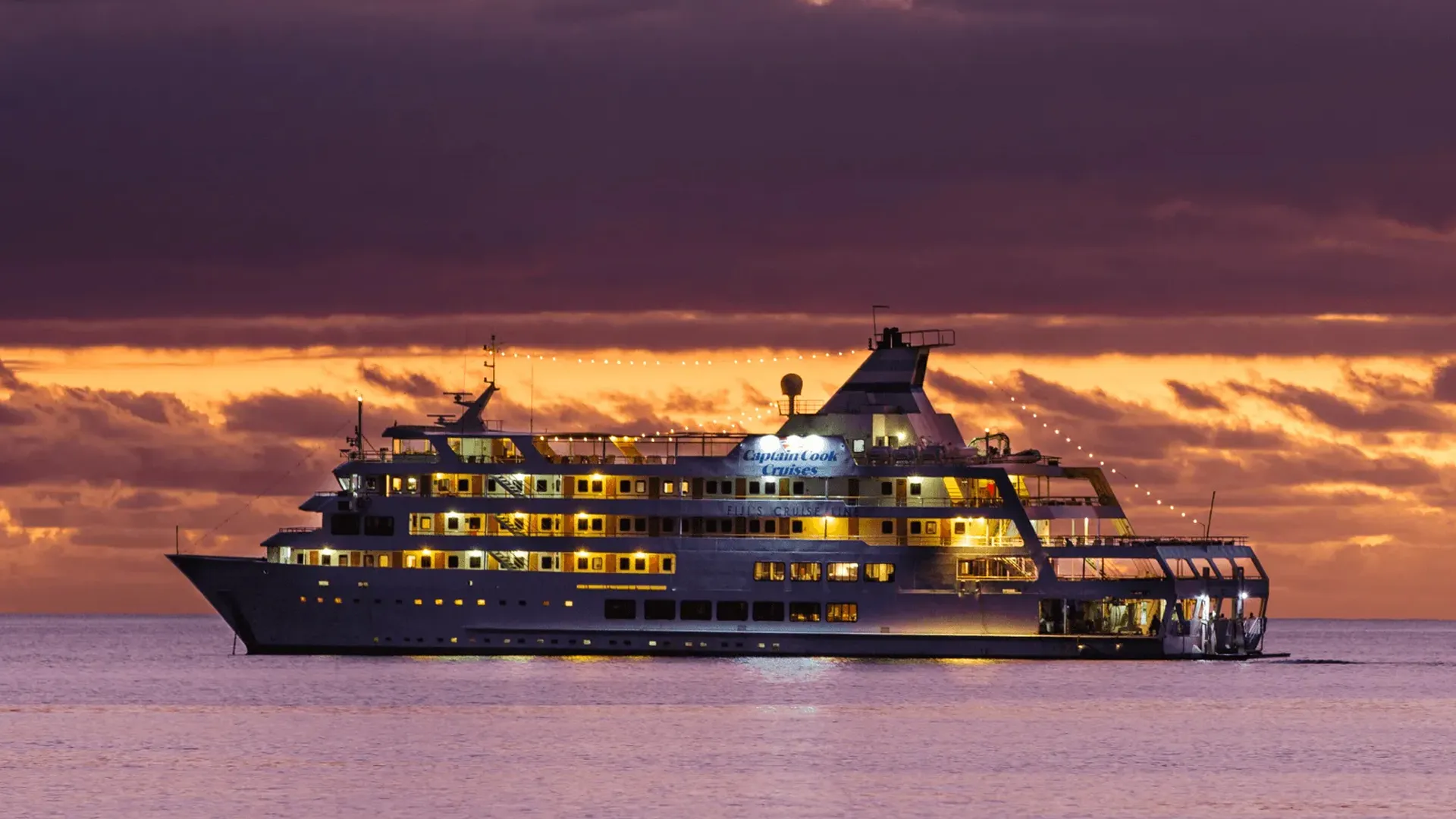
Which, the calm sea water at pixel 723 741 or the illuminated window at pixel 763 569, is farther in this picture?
the illuminated window at pixel 763 569

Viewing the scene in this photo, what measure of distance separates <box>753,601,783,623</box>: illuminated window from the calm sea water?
2383 millimetres

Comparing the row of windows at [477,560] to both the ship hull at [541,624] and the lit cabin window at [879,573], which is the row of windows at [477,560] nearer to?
the ship hull at [541,624]

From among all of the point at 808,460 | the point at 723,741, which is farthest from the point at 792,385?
the point at 723,741

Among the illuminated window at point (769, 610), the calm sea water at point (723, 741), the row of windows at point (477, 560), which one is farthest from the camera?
the row of windows at point (477, 560)

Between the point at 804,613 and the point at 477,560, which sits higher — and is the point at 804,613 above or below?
below

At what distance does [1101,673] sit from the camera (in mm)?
97250

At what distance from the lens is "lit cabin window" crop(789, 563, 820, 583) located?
87125 millimetres

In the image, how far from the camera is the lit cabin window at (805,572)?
8712 centimetres

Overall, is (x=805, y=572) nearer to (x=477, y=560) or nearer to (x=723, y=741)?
(x=477, y=560)

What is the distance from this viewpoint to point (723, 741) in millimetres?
68812

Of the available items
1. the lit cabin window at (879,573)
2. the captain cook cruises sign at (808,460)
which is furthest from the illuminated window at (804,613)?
the captain cook cruises sign at (808,460)

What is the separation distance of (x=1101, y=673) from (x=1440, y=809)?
41.5 metres

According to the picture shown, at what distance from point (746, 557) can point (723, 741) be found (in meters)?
19.1

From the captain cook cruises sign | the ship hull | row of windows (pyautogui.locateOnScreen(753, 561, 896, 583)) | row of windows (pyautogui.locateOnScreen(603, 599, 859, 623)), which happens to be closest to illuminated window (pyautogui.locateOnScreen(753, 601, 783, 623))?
row of windows (pyautogui.locateOnScreen(603, 599, 859, 623))
